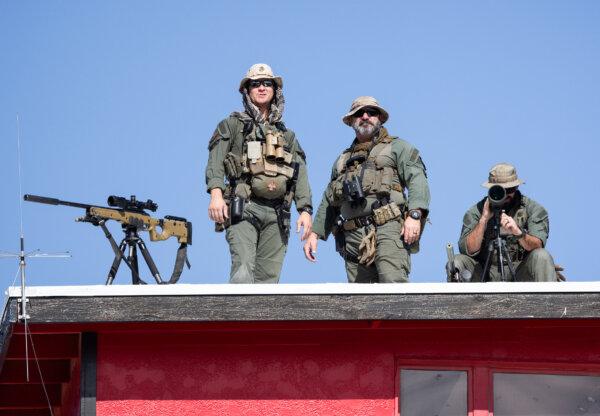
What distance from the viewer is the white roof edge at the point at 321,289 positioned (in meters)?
Answer: 9.92

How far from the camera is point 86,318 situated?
390 inches

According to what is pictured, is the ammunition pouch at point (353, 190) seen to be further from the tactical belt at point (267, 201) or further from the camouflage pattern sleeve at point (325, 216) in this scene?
the tactical belt at point (267, 201)

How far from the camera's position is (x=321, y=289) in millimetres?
9969

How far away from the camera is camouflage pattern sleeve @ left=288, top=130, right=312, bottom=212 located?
1264 cm

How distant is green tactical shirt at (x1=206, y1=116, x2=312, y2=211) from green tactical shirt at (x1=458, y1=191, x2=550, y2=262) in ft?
4.87

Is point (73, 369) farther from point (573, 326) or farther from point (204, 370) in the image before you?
point (573, 326)

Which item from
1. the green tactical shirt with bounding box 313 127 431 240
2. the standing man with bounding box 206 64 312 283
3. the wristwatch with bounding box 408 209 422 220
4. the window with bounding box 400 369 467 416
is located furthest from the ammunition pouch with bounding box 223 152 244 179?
the window with bounding box 400 369 467 416

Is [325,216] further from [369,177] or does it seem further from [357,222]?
[369,177]

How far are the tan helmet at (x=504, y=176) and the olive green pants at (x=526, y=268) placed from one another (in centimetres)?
67

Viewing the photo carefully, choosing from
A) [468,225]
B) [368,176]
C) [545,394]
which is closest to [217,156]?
[368,176]

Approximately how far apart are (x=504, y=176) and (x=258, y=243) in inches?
90.5

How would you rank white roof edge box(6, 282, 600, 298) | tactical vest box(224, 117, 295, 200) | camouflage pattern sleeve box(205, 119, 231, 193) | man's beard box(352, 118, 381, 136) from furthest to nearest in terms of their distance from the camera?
man's beard box(352, 118, 381, 136), tactical vest box(224, 117, 295, 200), camouflage pattern sleeve box(205, 119, 231, 193), white roof edge box(6, 282, 600, 298)

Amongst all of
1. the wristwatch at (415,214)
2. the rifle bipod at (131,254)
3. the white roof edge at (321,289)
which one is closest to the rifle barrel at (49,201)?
the rifle bipod at (131,254)

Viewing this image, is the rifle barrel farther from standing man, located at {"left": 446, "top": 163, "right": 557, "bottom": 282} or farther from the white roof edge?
standing man, located at {"left": 446, "top": 163, "right": 557, "bottom": 282}
